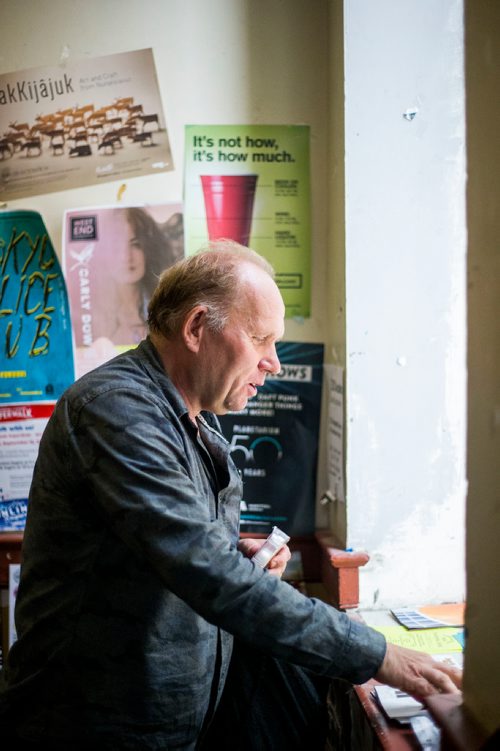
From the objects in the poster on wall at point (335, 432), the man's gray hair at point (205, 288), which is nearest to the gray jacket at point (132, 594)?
the man's gray hair at point (205, 288)

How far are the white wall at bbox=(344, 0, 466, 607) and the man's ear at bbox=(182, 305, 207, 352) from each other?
498 mm

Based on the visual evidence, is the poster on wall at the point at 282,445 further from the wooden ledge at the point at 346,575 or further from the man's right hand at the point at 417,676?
the man's right hand at the point at 417,676

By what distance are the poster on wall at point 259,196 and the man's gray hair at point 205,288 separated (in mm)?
503

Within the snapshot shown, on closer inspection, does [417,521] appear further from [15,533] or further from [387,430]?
[15,533]

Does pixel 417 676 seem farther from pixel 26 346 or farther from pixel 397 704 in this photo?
pixel 26 346

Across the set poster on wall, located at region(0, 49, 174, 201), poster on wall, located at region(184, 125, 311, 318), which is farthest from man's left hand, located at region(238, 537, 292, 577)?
poster on wall, located at region(0, 49, 174, 201)

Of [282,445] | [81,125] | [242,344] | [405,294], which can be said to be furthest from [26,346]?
[405,294]

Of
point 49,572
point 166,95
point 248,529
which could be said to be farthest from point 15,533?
point 166,95

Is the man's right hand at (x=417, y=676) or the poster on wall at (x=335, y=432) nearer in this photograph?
the man's right hand at (x=417, y=676)

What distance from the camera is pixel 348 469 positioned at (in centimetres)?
150

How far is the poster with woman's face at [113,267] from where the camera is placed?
5.44 ft

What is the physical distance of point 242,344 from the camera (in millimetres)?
1104

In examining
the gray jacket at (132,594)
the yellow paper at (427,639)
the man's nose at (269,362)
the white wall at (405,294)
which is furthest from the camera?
the white wall at (405,294)

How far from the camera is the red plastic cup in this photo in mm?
1664
